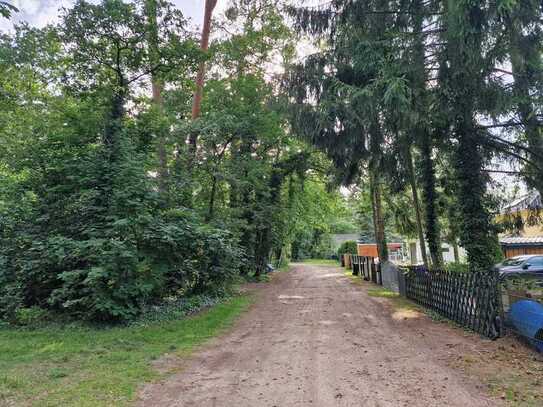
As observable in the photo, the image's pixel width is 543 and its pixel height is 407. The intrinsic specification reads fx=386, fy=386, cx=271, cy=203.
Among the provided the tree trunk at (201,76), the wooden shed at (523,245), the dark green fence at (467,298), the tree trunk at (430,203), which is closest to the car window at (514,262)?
the tree trunk at (430,203)

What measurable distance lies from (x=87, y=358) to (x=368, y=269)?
14396 mm

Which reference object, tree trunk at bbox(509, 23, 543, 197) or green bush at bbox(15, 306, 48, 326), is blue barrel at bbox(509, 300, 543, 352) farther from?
green bush at bbox(15, 306, 48, 326)

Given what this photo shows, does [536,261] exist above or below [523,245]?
below

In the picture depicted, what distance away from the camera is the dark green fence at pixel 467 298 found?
6426mm

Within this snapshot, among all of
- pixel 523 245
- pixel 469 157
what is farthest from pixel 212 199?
pixel 523 245

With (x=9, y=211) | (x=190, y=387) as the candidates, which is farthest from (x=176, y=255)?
(x=190, y=387)

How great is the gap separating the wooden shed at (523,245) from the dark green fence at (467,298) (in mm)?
16634

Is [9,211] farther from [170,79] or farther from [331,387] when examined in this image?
[331,387]

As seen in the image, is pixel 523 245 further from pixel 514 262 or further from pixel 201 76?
pixel 201 76

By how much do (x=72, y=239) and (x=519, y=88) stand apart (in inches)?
379

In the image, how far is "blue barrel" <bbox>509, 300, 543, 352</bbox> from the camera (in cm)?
536

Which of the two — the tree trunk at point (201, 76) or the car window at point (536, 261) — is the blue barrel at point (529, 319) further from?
the car window at point (536, 261)

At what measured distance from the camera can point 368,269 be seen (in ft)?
58.9

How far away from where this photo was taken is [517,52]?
23.2 ft
